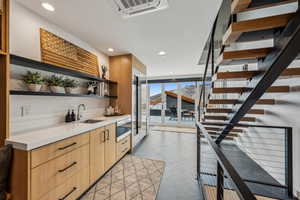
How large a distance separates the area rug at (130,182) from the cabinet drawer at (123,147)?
0.18 metres

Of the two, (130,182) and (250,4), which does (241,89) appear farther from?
(130,182)

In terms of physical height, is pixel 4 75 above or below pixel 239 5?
below

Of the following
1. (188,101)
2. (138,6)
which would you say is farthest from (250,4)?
(188,101)

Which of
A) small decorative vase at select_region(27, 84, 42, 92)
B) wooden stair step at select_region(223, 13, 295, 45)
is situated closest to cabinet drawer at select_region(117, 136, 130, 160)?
small decorative vase at select_region(27, 84, 42, 92)

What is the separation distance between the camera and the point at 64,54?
A: 7.34 feet

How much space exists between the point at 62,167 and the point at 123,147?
150 centimetres

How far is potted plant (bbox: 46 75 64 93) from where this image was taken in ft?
6.25

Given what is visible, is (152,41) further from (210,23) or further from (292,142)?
(292,142)

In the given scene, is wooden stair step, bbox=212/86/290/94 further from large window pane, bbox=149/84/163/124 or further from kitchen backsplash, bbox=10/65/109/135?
large window pane, bbox=149/84/163/124

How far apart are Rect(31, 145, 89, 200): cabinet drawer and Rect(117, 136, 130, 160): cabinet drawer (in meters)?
0.93

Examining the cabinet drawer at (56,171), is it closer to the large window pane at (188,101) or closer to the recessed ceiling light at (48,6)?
the recessed ceiling light at (48,6)

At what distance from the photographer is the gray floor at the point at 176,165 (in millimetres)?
1877

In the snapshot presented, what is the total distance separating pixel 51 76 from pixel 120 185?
214cm

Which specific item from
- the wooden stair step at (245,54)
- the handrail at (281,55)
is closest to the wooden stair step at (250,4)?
the handrail at (281,55)
